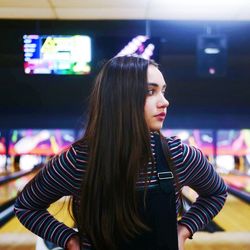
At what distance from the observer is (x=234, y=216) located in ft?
17.3

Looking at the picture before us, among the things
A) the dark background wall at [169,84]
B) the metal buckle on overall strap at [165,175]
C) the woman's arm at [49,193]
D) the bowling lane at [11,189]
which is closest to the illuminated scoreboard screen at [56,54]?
the dark background wall at [169,84]

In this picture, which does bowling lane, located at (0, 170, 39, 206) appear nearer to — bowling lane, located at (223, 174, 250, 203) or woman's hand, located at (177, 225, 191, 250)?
bowling lane, located at (223, 174, 250, 203)

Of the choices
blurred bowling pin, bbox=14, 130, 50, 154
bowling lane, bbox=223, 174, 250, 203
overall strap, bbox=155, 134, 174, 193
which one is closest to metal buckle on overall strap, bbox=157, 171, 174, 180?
overall strap, bbox=155, 134, 174, 193

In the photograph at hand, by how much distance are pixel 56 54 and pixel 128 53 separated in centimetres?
85

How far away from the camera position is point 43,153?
9.11 metres

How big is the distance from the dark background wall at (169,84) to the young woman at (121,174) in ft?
15.9

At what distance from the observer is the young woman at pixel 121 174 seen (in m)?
1.01

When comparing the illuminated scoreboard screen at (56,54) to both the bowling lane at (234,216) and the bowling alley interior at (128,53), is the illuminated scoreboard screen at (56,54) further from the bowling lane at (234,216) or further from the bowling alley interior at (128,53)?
the bowling lane at (234,216)

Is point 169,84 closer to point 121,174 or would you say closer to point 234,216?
point 234,216

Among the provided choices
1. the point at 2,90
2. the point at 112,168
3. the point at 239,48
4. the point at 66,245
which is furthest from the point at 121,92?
the point at 2,90

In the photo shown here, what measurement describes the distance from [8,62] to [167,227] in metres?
6.30

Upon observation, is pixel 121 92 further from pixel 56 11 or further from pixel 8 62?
pixel 8 62

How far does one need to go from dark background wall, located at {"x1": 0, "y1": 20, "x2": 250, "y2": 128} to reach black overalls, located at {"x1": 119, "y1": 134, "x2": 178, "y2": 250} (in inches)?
196

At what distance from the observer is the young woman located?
1010mm
